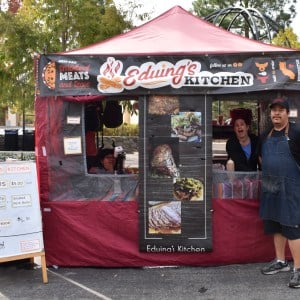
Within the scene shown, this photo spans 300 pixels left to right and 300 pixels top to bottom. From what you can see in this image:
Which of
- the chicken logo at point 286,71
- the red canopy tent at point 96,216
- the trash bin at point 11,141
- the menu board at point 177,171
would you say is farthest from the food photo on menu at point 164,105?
the trash bin at point 11,141

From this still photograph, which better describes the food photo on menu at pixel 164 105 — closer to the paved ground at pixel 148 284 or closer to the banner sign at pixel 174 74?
the banner sign at pixel 174 74

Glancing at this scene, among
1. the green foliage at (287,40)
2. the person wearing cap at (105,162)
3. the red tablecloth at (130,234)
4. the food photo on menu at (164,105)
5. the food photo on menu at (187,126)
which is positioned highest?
the green foliage at (287,40)

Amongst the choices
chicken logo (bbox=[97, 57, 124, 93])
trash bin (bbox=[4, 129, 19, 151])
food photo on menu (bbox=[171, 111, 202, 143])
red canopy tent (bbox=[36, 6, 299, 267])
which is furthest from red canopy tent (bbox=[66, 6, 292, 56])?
trash bin (bbox=[4, 129, 19, 151])

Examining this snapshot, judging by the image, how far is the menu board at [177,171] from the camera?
517 centimetres

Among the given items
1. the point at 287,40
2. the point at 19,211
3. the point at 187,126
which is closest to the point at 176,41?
the point at 187,126

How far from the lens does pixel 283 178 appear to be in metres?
4.69

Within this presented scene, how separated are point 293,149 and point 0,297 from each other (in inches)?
122

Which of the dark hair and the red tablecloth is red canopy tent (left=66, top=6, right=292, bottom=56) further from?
the red tablecloth

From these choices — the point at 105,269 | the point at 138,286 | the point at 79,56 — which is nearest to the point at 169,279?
the point at 138,286

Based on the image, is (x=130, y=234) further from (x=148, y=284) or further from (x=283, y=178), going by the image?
(x=283, y=178)

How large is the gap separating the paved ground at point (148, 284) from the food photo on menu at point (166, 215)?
Result: 1.50ft

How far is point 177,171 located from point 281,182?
1.09 metres

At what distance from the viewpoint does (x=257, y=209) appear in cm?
527

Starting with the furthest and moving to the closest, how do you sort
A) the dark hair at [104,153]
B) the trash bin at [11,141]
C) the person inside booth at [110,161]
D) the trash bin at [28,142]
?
the trash bin at [11,141]
the trash bin at [28,142]
the dark hair at [104,153]
the person inside booth at [110,161]
